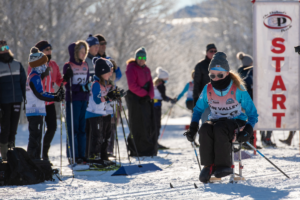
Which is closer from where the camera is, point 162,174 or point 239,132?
point 239,132

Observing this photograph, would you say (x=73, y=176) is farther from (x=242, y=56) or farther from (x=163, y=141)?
(x=163, y=141)

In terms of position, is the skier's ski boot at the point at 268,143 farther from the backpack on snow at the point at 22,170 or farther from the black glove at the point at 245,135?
the backpack on snow at the point at 22,170

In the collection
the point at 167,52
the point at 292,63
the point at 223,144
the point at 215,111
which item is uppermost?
the point at 167,52

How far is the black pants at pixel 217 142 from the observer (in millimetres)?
3994

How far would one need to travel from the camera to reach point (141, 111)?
7.04 m

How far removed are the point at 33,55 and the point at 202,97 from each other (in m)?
2.46

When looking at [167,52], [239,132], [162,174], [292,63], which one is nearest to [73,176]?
[162,174]

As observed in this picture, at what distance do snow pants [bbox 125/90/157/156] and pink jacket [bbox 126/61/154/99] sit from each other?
0.14 m

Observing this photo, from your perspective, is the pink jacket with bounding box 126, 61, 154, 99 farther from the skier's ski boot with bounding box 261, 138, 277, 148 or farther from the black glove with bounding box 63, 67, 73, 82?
the skier's ski boot with bounding box 261, 138, 277, 148

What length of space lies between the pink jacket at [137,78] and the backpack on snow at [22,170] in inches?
104

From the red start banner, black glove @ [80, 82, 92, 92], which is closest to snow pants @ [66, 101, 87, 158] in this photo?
black glove @ [80, 82, 92, 92]

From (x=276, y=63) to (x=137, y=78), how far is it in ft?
7.47

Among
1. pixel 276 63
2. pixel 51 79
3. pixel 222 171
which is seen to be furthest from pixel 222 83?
pixel 51 79

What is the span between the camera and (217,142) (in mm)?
4012
